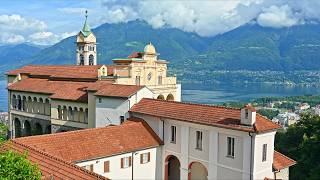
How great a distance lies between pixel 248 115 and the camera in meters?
27.0

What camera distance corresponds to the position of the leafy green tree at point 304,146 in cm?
4153

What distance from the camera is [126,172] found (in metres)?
30.8

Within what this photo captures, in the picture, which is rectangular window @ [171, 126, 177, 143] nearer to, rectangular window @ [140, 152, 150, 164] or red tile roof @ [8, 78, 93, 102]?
rectangular window @ [140, 152, 150, 164]

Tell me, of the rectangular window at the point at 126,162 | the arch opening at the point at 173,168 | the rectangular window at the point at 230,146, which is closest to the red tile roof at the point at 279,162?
the rectangular window at the point at 230,146

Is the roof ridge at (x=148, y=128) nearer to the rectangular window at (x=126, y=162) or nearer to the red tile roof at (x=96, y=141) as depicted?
the red tile roof at (x=96, y=141)

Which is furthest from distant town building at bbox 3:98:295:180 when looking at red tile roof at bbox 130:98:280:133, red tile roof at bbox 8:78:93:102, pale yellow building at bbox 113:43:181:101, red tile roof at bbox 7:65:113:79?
red tile roof at bbox 7:65:113:79

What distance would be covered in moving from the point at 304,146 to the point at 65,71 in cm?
3171

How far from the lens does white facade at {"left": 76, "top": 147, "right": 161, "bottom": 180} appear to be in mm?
28806

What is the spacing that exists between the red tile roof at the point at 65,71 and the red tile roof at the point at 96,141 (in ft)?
55.0

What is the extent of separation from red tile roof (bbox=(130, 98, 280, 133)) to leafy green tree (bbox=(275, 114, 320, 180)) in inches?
557

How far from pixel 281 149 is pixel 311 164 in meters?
8.07

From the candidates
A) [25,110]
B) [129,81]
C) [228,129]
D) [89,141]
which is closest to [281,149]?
[129,81]

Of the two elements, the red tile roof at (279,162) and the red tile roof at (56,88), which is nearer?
the red tile roof at (279,162)

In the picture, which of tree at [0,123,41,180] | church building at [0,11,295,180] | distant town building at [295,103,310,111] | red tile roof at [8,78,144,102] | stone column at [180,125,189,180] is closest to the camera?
tree at [0,123,41,180]
